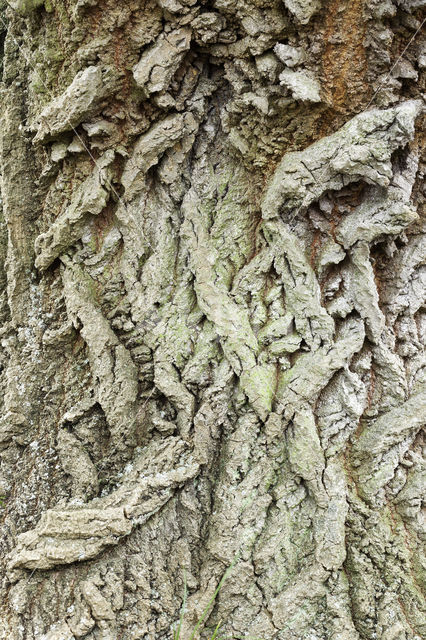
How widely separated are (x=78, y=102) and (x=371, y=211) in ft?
3.74

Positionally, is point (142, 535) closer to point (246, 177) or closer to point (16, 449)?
point (16, 449)

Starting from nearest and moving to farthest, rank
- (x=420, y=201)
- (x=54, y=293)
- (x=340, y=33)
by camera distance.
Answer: (x=340, y=33) < (x=420, y=201) < (x=54, y=293)

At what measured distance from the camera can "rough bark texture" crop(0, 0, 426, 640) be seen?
5.49 ft

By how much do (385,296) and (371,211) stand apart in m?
0.33

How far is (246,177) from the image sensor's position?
1.88 meters

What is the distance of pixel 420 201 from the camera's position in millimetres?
1818

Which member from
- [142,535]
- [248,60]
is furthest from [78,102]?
[142,535]

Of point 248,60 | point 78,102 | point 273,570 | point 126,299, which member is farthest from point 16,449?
point 248,60

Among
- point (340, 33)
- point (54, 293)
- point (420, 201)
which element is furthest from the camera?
point (54, 293)

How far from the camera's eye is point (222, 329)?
1.79 meters

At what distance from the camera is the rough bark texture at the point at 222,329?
167 centimetres

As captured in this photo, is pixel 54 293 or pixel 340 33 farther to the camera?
pixel 54 293

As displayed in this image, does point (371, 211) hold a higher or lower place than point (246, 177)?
lower

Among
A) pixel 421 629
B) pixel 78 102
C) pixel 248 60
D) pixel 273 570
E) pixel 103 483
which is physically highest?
pixel 78 102
